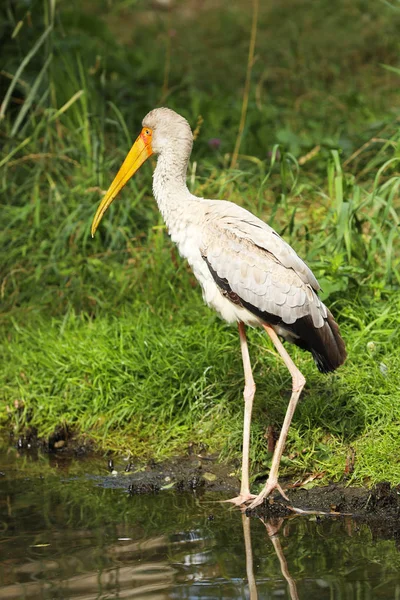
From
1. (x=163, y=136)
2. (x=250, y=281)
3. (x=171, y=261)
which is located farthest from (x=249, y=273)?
(x=171, y=261)

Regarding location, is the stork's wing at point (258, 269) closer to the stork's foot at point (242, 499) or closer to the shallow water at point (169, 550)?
the stork's foot at point (242, 499)

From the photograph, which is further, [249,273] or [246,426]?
[246,426]

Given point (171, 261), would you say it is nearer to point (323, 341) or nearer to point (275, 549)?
point (323, 341)

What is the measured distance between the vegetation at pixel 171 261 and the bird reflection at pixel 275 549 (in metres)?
0.46

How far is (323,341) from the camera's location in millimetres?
4691

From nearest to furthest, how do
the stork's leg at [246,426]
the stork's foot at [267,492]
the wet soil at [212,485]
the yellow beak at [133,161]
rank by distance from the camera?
the wet soil at [212,485]
the stork's foot at [267,492]
the stork's leg at [246,426]
the yellow beak at [133,161]

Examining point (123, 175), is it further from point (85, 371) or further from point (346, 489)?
point (346, 489)

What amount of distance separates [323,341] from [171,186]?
3.38 ft

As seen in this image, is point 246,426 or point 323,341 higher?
point 323,341

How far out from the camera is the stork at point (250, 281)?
4.60 meters

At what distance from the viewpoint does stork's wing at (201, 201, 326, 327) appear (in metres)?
4.59

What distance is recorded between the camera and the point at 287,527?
4352mm

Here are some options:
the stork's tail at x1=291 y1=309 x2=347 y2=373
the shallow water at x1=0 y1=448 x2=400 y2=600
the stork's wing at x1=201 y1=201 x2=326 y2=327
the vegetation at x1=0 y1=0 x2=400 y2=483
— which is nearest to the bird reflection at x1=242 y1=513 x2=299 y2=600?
the shallow water at x1=0 y1=448 x2=400 y2=600

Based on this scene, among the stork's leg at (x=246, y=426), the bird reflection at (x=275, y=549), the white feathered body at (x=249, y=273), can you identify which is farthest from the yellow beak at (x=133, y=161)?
the bird reflection at (x=275, y=549)
